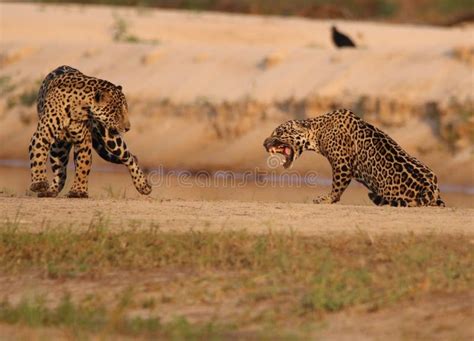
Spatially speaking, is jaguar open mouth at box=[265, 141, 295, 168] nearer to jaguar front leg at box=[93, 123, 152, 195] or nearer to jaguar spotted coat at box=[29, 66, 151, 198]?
jaguar front leg at box=[93, 123, 152, 195]

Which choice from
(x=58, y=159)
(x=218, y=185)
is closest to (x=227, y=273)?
(x=58, y=159)

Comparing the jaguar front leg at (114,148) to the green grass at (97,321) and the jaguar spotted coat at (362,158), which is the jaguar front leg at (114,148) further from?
the green grass at (97,321)

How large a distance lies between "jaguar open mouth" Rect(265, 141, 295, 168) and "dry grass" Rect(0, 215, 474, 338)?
4234 millimetres

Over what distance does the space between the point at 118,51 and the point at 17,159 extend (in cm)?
620

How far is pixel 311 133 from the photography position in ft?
54.7

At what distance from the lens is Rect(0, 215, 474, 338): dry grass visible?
1047 centimetres

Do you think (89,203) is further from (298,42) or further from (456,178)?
(298,42)

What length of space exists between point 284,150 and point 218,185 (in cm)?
875

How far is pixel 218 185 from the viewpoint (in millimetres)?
25609

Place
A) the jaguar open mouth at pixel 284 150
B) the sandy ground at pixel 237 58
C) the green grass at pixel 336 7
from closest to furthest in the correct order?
the jaguar open mouth at pixel 284 150, the sandy ground at pixel 237 58, the green grass at pixel 336 7

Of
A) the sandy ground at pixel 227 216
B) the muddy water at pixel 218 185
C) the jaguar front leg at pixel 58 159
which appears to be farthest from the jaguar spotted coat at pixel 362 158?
the muddy water at pixel 218 185

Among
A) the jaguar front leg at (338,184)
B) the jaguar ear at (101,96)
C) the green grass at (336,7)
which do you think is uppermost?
the green grass at (336,7)

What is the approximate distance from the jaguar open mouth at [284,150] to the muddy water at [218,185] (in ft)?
15.9

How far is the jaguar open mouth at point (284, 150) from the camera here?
16842mm
